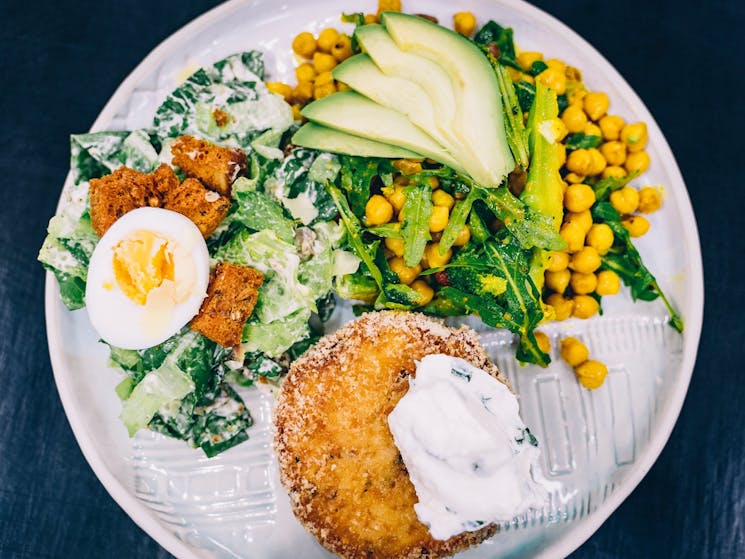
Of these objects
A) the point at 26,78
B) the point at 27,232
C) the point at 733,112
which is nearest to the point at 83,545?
the point at 27,232

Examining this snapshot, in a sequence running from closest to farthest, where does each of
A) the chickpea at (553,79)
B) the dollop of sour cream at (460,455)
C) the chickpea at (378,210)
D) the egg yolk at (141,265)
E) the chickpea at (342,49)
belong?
the dollop of sour cream at (460,455) → the egg yolk at (141,265) → the chickpea at (378,210) → the chickpea at (553,79) → the chickpea at (342,49)

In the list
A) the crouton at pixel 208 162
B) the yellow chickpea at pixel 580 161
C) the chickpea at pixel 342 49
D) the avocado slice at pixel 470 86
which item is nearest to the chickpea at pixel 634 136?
the yellow chickpea at pixel 580 161

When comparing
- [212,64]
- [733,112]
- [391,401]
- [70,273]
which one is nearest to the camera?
[391,401]

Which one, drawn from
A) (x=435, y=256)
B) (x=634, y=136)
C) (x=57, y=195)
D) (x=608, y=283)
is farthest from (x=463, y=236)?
(x=57, y=195)

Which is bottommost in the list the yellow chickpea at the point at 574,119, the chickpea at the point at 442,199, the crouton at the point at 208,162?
the chickpea at the point at 442,199

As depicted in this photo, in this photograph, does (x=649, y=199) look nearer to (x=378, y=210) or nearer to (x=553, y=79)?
(x=553, y=79)

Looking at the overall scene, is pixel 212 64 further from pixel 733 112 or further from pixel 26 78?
pixel 733 112

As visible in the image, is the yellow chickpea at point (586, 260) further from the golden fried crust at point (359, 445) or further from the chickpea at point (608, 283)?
the golden fried crust at point (359, 445)
